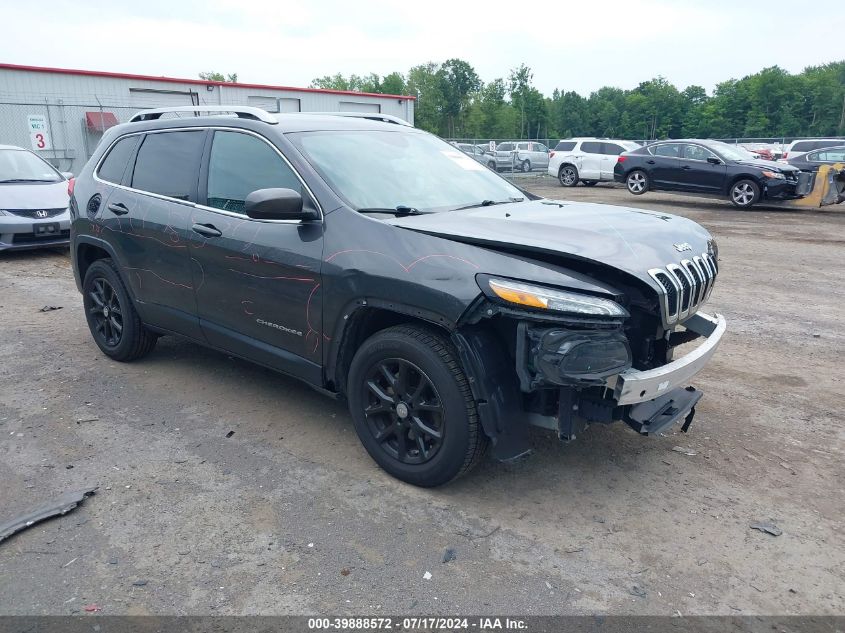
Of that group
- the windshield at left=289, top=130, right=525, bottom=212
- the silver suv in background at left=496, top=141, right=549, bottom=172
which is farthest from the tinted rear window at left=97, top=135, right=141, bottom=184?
the silver suv in background at left=496, top=141, right=549, bottom=172

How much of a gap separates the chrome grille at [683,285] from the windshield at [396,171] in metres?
1.32

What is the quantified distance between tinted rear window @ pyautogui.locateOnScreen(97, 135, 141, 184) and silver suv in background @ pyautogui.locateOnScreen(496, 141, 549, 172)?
25.5 metres

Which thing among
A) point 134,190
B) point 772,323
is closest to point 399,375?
point 134,190

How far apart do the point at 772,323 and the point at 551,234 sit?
4.34m

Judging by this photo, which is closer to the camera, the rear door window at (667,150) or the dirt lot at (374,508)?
the dirt lot at (374,508)

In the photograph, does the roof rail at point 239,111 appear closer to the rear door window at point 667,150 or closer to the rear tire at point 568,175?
the rear door window at point 667,150

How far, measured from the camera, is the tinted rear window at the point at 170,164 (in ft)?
14.8

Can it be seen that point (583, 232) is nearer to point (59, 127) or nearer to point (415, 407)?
point (415, 407)

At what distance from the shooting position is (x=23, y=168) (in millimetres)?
10898

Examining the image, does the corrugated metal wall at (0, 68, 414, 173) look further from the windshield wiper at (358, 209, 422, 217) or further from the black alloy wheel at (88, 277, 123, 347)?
the windshield wiper at (358, 209, 422, 217)

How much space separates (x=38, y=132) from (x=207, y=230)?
1963 centimetres

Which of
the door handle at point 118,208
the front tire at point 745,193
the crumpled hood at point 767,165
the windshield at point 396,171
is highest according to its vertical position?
the windshield at point 396,171

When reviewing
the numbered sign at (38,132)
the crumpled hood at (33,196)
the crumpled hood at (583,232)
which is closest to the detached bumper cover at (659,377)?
the crumpled hood at (583,232)

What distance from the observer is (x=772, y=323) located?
6.62m
